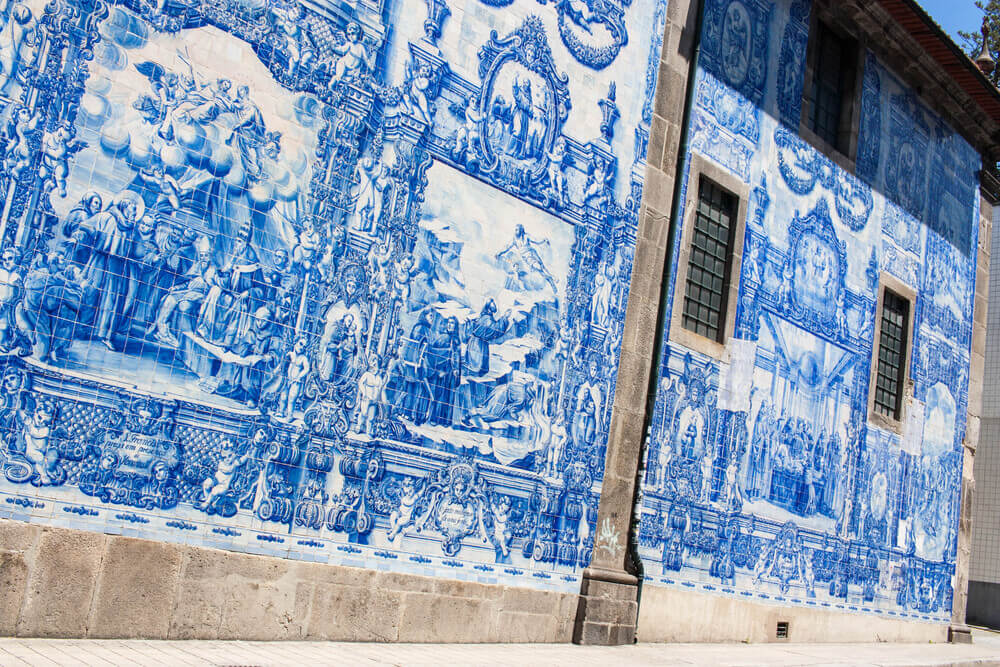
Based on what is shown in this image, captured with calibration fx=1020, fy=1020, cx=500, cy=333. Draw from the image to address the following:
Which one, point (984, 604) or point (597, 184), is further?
point (984, 604)

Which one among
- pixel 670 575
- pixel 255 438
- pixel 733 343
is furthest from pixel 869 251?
pixel 255 438

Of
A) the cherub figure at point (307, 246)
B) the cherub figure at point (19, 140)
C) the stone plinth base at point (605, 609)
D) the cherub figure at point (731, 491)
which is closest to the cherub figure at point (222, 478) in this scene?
the cherub figure at point (307, 246)

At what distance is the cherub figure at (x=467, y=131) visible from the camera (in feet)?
24.5

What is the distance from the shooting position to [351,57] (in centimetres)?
680

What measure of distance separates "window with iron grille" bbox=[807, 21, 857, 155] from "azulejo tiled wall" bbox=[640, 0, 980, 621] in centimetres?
21

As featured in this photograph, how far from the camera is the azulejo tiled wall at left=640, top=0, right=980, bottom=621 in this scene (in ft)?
31.6

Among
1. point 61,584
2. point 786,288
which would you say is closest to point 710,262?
point 786,288

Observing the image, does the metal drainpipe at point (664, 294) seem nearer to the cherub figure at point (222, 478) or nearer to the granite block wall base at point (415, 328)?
the granite block wall base at point (415, 328)

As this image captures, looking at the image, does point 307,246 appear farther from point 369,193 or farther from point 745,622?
point 745,622

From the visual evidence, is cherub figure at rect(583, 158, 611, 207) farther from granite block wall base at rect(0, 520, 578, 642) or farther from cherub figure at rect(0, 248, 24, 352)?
cherub figure at rect(0, 248, 24, 352)

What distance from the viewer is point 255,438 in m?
6.21

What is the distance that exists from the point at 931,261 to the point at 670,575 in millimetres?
6614

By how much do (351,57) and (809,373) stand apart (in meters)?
6.46

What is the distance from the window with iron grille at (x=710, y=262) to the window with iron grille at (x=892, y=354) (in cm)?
334
